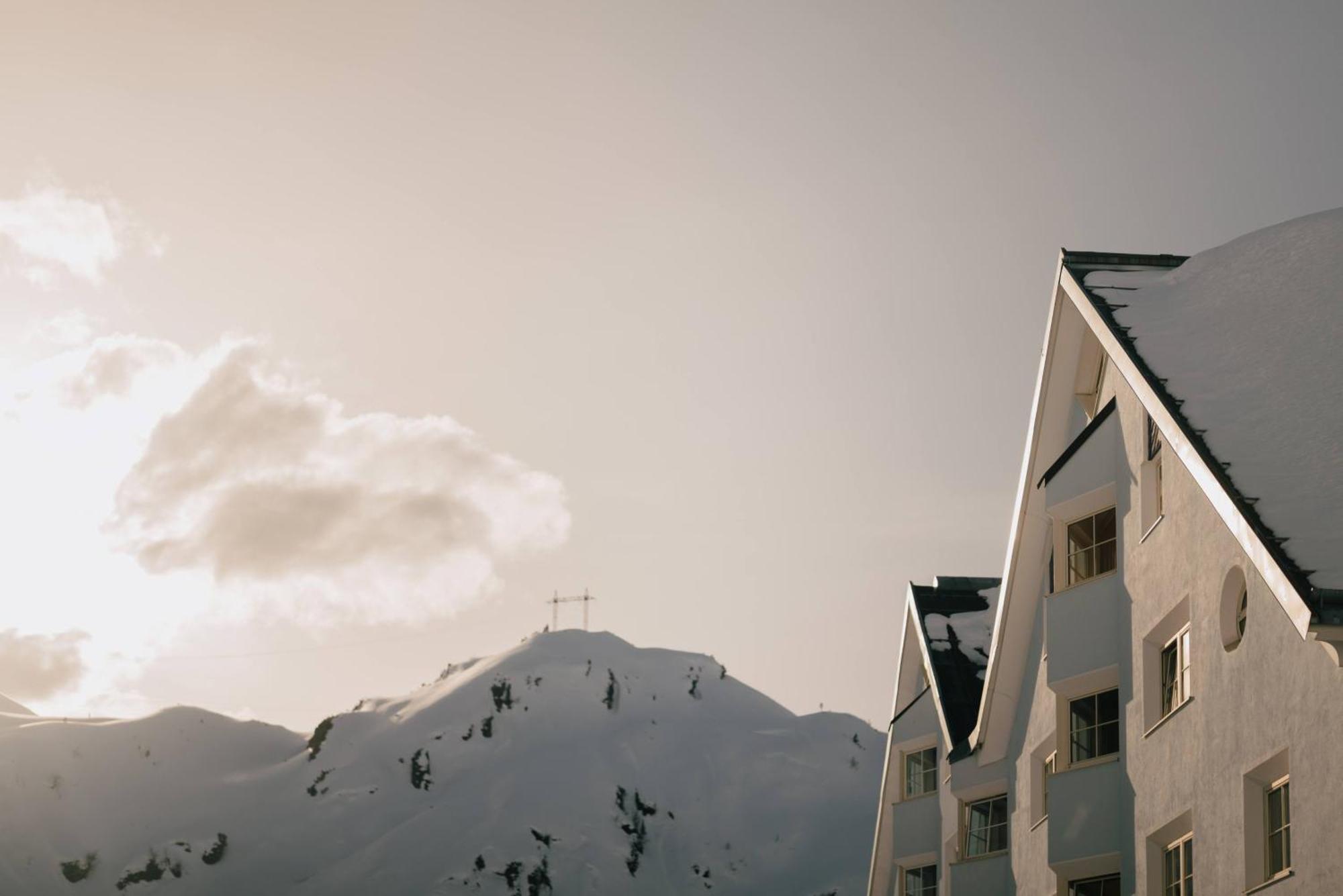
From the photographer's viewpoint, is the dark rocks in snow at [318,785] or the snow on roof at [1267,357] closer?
the snow on roof at [1267,357]

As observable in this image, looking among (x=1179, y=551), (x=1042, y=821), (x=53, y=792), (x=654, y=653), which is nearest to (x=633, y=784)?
(x=654, y=653)

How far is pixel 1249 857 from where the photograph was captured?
17469 millimetres

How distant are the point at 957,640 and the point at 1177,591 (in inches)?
701

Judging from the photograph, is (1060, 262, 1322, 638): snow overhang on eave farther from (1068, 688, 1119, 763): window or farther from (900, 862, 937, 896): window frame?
(900, 862, 937, 896): window frame

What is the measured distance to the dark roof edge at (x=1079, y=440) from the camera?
2392 centimetres

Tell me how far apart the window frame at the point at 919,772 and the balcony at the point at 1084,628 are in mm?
13322

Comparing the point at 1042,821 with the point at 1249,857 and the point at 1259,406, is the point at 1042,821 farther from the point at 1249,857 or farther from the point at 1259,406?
the point at 1259,406

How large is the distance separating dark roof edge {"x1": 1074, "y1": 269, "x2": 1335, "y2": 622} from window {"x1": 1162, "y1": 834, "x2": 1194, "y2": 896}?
5.44 metres

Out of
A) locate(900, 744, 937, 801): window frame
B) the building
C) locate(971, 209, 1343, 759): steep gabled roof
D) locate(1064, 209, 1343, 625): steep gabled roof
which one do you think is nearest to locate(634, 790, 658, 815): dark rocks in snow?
locate(900, 744, 937, 801): window frame

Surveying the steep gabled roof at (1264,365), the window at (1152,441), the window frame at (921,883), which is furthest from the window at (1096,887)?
the window frame at (921,883)

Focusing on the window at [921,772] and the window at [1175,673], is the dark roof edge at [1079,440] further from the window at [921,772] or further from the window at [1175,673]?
the window at [921,772]

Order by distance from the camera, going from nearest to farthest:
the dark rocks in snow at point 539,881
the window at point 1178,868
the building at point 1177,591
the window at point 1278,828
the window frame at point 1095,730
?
the building at point 1177,591 < the window at point 1278,828 < the window at point 1178,868 < the window frame at point 1095,730 < the dark rocks in snow at point 539,881

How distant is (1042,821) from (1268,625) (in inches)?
446

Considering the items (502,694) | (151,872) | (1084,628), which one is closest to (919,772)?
(1084,628)
